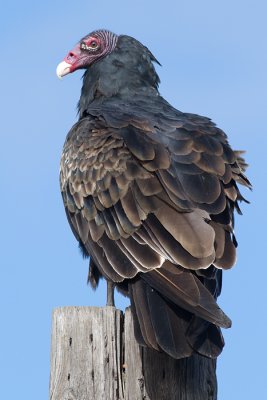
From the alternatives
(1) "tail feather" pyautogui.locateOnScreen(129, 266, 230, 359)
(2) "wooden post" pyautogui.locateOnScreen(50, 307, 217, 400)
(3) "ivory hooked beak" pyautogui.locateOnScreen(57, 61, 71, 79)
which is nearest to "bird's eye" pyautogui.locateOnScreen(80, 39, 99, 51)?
(3) "ivory hooked beak" pyautogui.locateOnScreen(57, 61, 71, 79)

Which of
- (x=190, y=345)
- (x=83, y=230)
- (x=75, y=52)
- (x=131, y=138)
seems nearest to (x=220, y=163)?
(x=131, y=138)

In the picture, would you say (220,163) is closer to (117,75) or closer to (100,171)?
(100,171)

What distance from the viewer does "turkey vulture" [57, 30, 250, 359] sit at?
444 cm

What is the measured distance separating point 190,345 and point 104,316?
405 millimetres

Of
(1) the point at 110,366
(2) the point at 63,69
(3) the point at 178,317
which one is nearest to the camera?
→ (1) the point at 110,366

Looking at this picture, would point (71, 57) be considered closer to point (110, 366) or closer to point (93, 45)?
point (93, 45)

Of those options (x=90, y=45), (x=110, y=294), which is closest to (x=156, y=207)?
(x=110, y=294)

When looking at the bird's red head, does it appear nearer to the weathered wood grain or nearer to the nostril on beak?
the nostril on beak

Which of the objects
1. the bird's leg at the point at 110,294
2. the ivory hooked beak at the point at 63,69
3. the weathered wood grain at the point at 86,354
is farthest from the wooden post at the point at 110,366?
the ivory hooked beak at the point at 63,69

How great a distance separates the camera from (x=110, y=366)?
4.12m

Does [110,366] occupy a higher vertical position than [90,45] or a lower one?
lower

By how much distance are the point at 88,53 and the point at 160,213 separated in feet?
9.09

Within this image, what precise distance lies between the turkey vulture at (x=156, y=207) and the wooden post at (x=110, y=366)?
9cm

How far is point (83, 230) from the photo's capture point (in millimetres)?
5789
